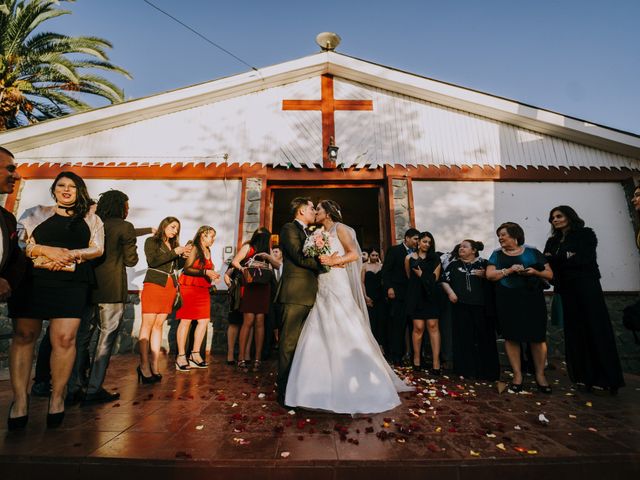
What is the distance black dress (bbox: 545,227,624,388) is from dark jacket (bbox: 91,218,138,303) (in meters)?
5.40

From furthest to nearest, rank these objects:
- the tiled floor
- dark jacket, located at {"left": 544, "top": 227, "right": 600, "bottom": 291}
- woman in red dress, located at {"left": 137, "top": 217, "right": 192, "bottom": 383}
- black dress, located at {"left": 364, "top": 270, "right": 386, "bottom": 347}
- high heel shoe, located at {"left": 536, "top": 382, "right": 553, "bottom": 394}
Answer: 1. black dress, located at {"left": 364, "top": 270, "right": 386, "bottom": 347}
2. woman in red dress, located at {"left": 137, "top": 217, "right": 192, "bottom": 383}
3. dark jacket, located at {"left": 544, "top": 227, "right": 600, "bottom": 291}
4. high heel shoe, located at {"left": 536, "top": 382, "right": 553, "bottom": 394}
5. the tiled floor

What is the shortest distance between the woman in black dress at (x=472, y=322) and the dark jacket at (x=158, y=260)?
4.03 meters

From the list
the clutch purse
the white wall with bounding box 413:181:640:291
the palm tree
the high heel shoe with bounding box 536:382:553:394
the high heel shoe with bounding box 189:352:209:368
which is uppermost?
the palm tree

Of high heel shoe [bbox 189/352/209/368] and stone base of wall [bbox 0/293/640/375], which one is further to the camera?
stone base of wall [bbox 0/293/640/375]

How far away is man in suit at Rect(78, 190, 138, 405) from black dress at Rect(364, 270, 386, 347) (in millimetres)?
4300

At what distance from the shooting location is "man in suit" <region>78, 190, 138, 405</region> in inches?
142

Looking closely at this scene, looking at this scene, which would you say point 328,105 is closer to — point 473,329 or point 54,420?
point 473,329

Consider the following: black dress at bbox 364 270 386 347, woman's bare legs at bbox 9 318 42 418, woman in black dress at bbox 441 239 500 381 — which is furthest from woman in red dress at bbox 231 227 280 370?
woman in black dress at bbox 441 239 500 381

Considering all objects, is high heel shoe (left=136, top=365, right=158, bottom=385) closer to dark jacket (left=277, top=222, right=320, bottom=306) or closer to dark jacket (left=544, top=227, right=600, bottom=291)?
dark jacket (left=277, top=222, right=320, bottom=306)

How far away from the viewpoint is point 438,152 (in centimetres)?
773

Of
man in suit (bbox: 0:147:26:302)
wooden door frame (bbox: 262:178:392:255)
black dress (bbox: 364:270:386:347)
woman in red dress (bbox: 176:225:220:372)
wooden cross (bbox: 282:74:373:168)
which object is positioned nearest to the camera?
man in suit (bbox: 0:147:26:302)

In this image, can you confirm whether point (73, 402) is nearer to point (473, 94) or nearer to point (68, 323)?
point (68, 323)

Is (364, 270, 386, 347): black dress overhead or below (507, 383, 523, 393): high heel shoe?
overhead

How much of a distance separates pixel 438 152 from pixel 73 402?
779cm
